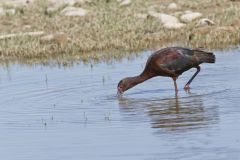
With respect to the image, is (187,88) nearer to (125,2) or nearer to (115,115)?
(115,115)

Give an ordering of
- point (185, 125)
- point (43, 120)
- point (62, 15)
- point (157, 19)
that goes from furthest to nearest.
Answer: point (62, 15), point (157, 19), point (43, 120), point (185, 125)

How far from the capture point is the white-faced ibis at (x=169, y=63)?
13375 millimetres

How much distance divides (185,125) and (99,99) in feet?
8.79

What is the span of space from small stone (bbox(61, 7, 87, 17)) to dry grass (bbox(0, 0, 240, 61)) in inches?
9.2

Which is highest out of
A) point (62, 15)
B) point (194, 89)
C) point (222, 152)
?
point (222, 152)

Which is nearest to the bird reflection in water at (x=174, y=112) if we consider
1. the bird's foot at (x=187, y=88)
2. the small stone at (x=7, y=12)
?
the bird's foot at (x=187, y=88)

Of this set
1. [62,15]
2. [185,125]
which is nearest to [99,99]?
[185,125]

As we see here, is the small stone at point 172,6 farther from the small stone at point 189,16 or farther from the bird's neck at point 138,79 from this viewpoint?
the bird's neck at point 138,79

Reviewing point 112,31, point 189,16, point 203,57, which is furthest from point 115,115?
point 189,16

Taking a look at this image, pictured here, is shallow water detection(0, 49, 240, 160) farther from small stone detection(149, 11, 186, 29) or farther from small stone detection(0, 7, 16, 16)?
small stone detection(0, 7, 16, 16)

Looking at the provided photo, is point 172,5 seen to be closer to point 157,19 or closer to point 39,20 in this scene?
point 157,19

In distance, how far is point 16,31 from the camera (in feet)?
70.5

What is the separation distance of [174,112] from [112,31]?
905 cm

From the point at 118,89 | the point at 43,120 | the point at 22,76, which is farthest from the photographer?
the point at 22,76
